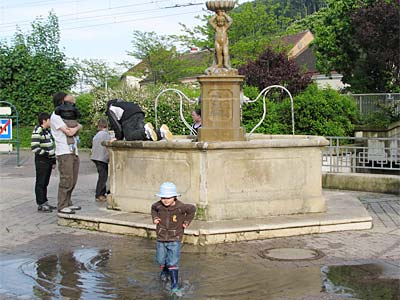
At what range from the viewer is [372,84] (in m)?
37.6

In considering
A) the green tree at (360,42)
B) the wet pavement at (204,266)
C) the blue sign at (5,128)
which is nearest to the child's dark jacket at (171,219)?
the wet pavement at (204,266)

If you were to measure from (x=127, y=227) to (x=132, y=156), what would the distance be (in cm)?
126

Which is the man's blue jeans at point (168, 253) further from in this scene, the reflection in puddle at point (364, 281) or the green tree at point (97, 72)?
the green tree at point (97, 72)

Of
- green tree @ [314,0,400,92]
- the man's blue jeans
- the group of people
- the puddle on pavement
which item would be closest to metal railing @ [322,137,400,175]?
the group of people

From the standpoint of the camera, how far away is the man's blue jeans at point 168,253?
22.0 feet

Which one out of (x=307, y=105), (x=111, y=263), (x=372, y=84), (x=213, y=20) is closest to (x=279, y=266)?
(x=111, y=263)

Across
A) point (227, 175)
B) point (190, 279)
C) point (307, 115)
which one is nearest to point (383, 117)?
point (307, 115)

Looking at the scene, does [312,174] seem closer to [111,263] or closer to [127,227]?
[127,227]

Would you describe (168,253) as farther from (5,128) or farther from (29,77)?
(29,77)

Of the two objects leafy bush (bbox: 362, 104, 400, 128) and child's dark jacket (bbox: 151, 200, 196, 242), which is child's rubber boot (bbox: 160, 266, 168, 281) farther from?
leafy bush (bbox: 362, 104, 400, 128)

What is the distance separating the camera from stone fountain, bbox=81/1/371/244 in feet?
30.9

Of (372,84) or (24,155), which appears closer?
(24,155)

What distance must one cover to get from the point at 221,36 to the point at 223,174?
8.73 ft

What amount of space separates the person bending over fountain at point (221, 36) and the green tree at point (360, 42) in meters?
24.5
